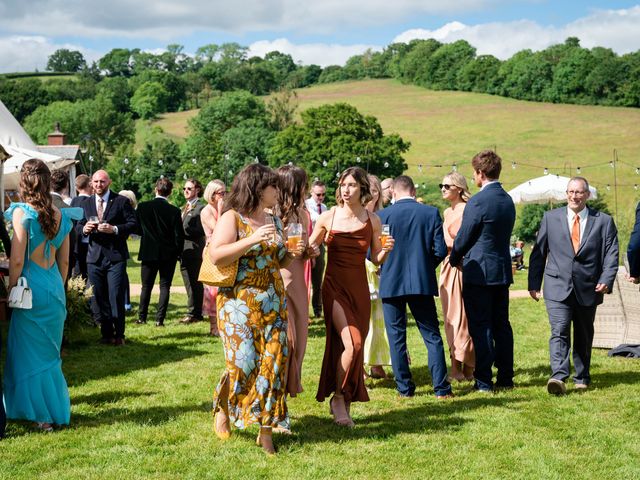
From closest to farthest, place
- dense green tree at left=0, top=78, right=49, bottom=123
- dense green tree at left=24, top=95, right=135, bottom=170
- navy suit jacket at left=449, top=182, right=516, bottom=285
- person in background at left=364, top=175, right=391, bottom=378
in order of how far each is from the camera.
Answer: navy suit jacket at left=449, top=182, right=516, bottom=285, person in background at left=364, top=175, right=391, bottom=378, dense green tree at left=24, top=95, right=135, bottom=170, dense green tree at left=0, top=78, right=49, bottom=123

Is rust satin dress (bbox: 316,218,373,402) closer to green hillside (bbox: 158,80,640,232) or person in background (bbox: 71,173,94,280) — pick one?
person in background (bbox: 71,173,94,280)

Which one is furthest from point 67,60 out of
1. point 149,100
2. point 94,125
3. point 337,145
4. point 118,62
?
point 337,145

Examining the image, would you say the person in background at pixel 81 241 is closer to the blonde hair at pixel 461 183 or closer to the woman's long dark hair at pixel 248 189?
the blonde hair at pixel 461 183

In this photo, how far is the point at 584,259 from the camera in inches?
269

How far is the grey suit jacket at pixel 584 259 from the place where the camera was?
22.3 ft

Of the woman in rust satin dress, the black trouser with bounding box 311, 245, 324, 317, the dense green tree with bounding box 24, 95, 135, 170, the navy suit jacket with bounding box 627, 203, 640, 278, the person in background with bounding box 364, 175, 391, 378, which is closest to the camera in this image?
the woman in rust satin dress

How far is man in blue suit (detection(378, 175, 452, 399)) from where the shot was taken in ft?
21.2

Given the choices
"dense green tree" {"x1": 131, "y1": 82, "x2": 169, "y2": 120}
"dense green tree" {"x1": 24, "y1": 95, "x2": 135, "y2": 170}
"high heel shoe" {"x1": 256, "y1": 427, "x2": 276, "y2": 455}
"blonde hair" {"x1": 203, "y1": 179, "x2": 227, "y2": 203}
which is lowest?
"high heel shoe" {"x1": 256, "y1": 427, "x2": 276, "y2": 455}

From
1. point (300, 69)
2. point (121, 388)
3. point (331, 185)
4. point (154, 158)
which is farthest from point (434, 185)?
point (300, 69)

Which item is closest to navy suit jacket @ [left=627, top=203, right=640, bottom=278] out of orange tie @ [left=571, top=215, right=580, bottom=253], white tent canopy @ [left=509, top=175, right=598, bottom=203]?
orange tie @ [left=571, top=215, right=580, bottom=253]

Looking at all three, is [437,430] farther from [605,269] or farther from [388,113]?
[388,113]

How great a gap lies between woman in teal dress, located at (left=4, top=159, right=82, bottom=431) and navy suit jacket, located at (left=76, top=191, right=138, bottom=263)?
3287 mm

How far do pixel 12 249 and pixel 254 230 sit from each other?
1759 millimetres

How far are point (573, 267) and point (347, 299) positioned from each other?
89.7 inches
